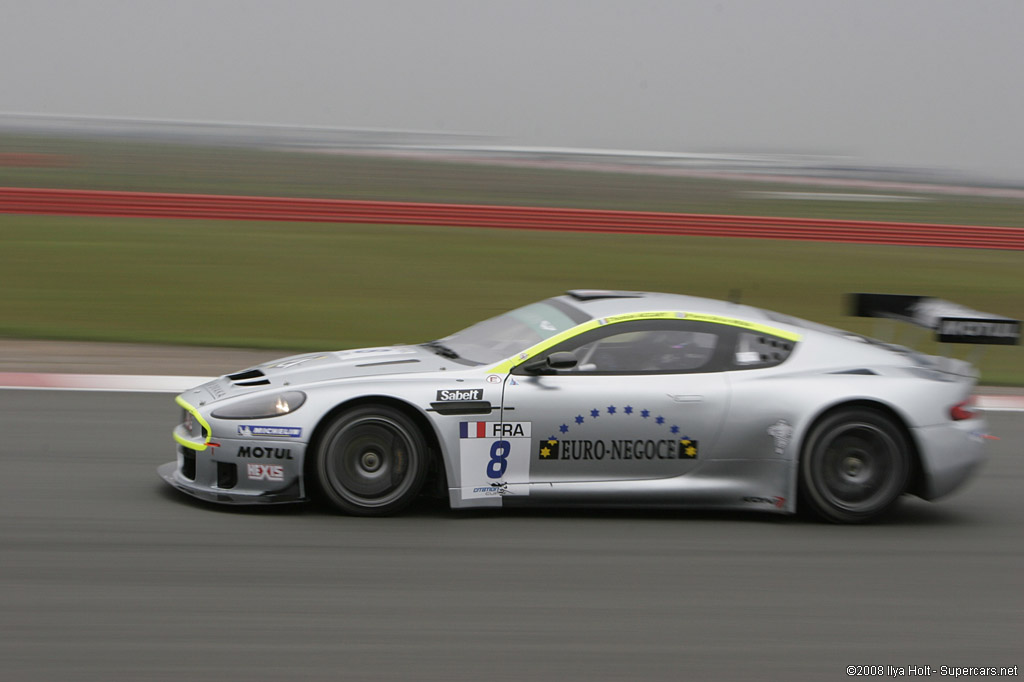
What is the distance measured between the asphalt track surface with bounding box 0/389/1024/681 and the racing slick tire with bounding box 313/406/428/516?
0.40ft

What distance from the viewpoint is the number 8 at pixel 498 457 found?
17.7 ft

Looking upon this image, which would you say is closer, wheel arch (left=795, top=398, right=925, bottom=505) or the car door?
the car door

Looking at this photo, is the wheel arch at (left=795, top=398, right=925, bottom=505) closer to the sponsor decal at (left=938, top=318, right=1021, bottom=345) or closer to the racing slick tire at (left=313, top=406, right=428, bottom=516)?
the sponsor decal at (left=938, top=318, right=1021, bottom=345)

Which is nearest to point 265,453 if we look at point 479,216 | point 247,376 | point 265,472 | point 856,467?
point 265,472

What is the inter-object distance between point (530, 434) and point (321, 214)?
1609 centimetres

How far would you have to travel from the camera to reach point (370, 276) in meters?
16.4

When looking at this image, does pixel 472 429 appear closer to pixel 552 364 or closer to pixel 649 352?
pixel 552 364

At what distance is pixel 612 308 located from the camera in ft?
19.4

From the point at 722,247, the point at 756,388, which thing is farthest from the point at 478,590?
the point at 722,247

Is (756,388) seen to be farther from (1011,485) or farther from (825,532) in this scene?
(1011,485)

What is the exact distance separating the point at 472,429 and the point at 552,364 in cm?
51

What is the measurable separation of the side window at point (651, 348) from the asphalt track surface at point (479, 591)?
776mm

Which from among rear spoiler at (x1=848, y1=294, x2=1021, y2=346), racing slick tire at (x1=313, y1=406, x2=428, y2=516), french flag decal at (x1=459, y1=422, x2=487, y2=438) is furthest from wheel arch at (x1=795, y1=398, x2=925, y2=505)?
racing slick tire at (x1=313, y1=406, x2=428, y2=516)

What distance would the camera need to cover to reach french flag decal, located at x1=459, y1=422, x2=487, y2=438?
538cm
